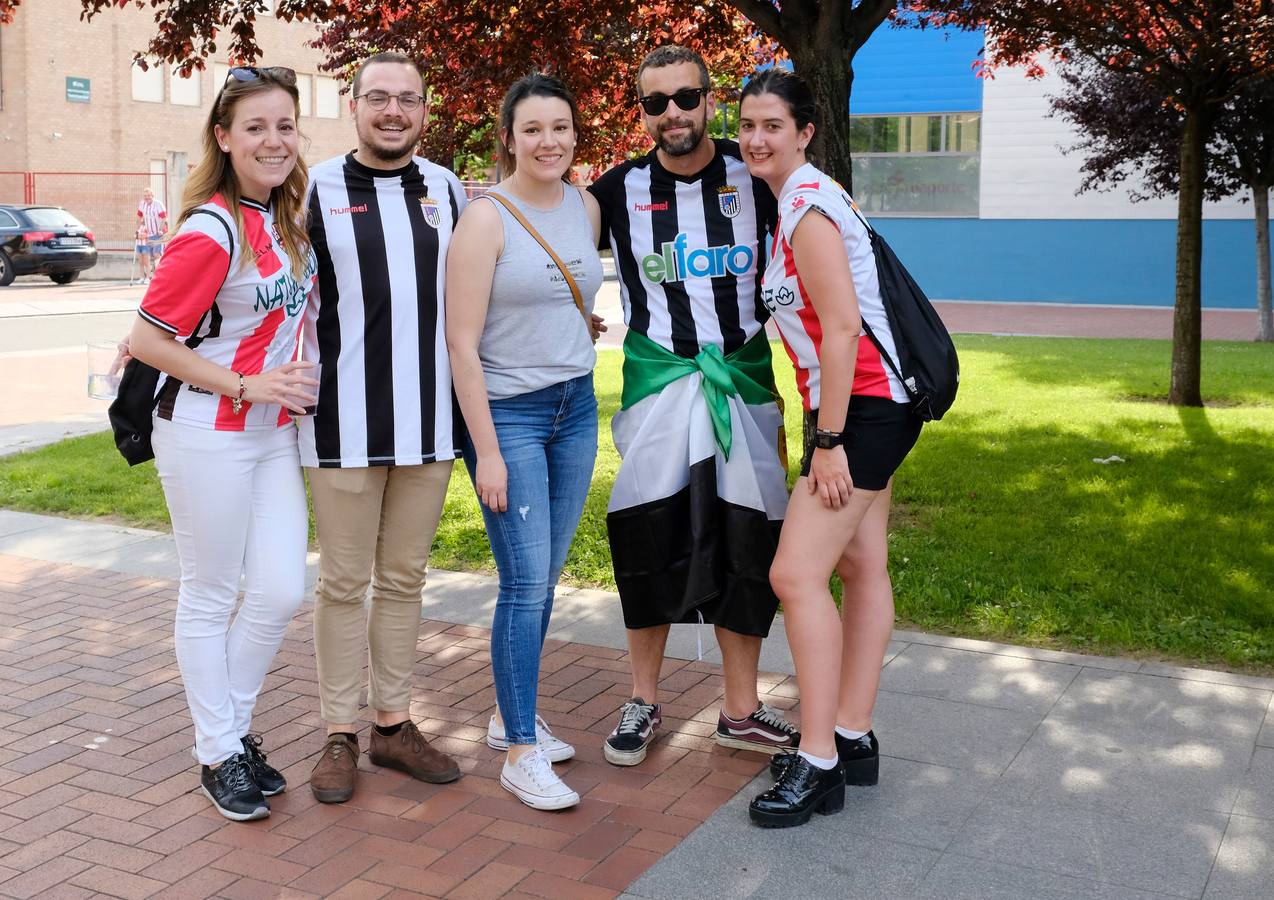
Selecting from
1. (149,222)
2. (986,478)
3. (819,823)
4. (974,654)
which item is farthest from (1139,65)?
(149,222)

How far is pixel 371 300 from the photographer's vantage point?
3.70m

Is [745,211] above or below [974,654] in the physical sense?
above

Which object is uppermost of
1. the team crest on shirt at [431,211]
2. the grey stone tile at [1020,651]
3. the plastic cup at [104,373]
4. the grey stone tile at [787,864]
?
the team crest on shirt at [431,211]

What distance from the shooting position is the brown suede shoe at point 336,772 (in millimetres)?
3828

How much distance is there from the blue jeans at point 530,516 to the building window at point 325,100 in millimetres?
41526

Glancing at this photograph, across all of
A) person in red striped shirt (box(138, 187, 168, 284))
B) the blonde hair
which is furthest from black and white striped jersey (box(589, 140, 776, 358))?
person in red striped shirt (box(138, 187, 168, 284))

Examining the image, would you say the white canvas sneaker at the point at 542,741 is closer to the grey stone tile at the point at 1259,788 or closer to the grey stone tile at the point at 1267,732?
the grey stone tile at the point at 1259,788

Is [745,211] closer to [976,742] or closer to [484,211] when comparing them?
[484,211]

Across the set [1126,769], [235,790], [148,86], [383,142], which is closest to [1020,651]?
[1126,769]

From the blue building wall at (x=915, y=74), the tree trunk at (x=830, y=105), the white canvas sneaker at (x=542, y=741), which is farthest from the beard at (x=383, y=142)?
the blue building wall at (x=915, y=74)

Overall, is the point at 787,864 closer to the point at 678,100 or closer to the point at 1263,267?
the point at 678,100

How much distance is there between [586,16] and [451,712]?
4676 mm

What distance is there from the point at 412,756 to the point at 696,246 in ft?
5.77

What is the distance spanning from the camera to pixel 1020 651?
5105mm
